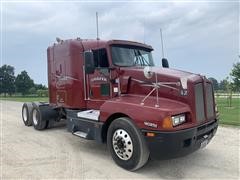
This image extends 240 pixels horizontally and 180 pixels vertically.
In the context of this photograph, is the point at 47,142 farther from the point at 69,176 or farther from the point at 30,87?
the point at 30,87

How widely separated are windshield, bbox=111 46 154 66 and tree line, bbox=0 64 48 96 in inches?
2718

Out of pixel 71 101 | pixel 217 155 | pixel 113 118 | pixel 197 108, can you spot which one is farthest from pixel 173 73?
pixel 71 101

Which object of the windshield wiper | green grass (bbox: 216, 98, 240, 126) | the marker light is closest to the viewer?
the marker light

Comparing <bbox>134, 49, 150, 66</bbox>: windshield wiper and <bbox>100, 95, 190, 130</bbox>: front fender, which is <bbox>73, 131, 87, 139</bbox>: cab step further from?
<bbox>134, 49, 150, 66</bbox>: windshield wiper

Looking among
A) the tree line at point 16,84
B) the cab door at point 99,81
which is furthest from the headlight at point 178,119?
the tree line at point 16,84

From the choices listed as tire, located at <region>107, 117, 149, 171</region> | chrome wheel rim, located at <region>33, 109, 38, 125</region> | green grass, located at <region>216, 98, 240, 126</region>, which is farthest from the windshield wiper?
green grass, located at <region>216, 98, 240, 126</region>

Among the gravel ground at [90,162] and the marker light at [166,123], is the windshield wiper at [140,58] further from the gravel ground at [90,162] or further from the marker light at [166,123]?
the marker light at [166,123]

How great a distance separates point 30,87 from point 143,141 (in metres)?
77.8

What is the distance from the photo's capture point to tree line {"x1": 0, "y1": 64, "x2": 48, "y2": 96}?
254ft

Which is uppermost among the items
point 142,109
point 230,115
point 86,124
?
point 142,109

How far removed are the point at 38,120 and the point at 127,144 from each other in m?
5.24

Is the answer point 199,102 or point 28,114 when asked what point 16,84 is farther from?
point 199,102

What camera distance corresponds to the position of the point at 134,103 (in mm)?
5312

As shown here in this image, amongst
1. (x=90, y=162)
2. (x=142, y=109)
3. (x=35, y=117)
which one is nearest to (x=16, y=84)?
(x=35, y=117)
